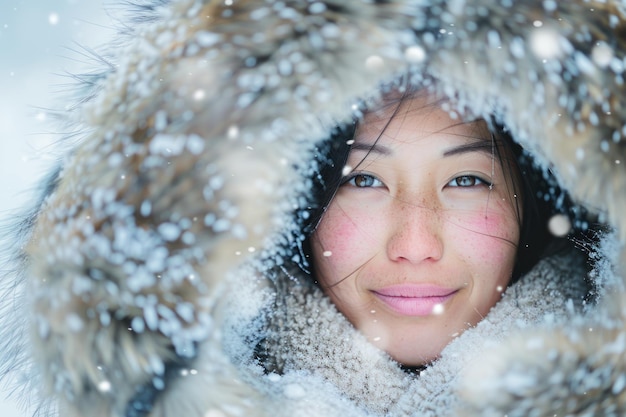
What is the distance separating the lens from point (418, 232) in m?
0.98

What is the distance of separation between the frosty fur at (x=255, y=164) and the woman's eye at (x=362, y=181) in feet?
0.81

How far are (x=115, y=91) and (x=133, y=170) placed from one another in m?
0.14

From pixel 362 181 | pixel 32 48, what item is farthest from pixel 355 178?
pixel 32 48

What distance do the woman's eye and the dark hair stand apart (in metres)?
0.03

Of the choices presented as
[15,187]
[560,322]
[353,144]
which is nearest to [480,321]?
[560,322]

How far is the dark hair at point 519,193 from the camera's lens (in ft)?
3.28

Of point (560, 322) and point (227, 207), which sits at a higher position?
point (227, 207)

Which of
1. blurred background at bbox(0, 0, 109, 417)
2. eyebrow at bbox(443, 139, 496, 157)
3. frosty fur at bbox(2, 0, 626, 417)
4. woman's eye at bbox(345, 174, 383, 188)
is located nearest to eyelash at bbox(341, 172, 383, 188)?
woman's eye at bbox(345, 174, 383, 188)

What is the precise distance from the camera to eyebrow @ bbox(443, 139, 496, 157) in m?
0.99

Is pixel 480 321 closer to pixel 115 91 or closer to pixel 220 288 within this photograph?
pixel 220 288

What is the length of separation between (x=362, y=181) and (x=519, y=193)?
0.98ft

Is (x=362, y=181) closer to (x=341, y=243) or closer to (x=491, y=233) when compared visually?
(x=341, y=243)

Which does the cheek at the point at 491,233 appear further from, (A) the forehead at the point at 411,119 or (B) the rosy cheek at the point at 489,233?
(A) the forehead at the point at 411,119

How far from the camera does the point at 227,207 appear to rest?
0.76 metres
